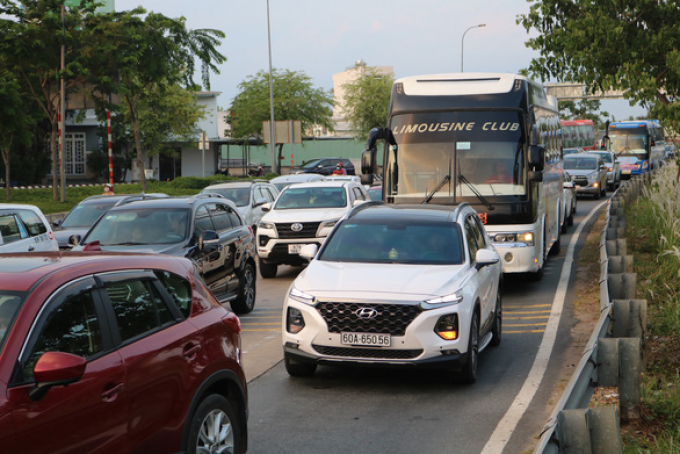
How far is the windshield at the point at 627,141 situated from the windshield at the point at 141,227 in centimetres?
4098

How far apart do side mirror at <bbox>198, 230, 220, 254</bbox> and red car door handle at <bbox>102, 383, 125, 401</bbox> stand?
22.8 feet

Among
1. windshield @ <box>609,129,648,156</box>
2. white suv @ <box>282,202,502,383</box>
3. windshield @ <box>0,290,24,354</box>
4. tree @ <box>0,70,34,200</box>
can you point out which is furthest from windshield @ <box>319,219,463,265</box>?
windshield @ <box>609,129,648,156</box>

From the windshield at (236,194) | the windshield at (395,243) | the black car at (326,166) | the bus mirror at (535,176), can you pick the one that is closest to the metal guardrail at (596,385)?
the windshield at (395,243)

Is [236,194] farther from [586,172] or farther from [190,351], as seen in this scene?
[190,351]

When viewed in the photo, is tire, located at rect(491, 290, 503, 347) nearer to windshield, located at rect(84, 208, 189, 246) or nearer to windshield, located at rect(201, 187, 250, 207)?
windshield, located at rect(84, 208, 189, 246)

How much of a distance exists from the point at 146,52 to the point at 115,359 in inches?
1230

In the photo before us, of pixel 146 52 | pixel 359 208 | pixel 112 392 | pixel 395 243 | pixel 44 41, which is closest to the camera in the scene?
pixel 112 392

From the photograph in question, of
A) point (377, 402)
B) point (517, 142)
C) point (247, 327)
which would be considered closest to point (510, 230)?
point (517, 142)

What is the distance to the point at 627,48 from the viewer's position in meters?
18.1

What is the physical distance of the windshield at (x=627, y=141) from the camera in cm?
4888

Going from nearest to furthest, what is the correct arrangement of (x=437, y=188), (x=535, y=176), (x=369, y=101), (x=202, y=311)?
(x=202, y=311), (x=535, y=176), (x=437, y=188), (x=369, y=101)

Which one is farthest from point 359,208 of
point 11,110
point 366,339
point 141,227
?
point 11,110

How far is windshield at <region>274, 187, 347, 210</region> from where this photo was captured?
18406 mm

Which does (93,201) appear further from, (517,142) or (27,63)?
(27,63)
